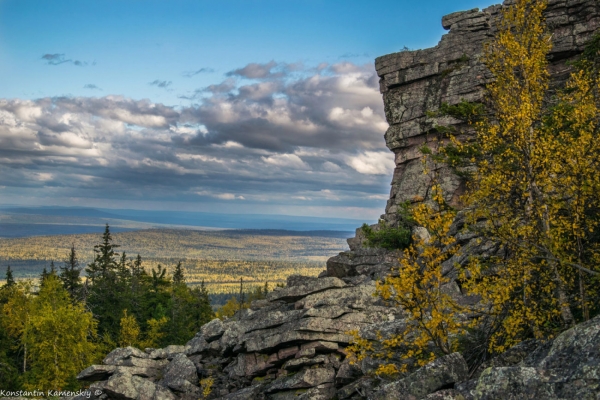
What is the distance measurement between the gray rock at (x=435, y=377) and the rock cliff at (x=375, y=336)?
1.2 inches

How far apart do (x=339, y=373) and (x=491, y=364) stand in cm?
921

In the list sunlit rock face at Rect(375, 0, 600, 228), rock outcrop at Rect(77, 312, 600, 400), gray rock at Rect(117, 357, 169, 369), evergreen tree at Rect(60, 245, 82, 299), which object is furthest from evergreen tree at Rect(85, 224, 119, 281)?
gray rock at Rect(117, 357, 169, 369)

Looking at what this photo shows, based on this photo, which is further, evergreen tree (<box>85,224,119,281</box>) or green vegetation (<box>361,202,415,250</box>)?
evergreen tree (<box>85,224,119,281</box>)

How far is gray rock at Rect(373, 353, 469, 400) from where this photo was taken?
1462cm

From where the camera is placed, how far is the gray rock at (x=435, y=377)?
14.6 meters

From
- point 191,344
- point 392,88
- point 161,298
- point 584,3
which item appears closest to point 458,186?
point 392,88

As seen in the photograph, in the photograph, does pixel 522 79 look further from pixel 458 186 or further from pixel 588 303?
pixel 458 186

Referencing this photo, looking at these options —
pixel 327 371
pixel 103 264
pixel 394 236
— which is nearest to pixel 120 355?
pixel 327 371

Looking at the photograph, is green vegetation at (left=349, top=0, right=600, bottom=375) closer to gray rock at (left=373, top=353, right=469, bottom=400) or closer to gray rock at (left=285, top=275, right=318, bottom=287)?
gray rock at (left=373, top=353, right=469, bottom=400)

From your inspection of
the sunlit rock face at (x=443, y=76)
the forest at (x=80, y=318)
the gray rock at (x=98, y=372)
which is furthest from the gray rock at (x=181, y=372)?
the sunlit rock face at (x=443, y=76)

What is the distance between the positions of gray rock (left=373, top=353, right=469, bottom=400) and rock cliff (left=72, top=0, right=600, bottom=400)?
3 centimetres

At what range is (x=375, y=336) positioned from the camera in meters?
23.8

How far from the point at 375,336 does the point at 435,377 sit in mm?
9212

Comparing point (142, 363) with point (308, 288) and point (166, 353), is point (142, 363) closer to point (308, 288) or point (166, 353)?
point (166, 353)
